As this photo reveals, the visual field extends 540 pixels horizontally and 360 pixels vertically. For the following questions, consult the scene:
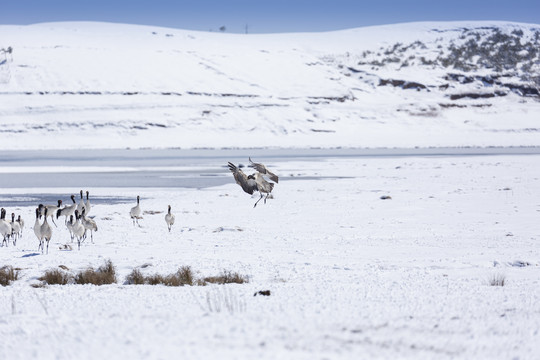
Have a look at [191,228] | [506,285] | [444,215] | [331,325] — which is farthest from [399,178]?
A: [331,325]

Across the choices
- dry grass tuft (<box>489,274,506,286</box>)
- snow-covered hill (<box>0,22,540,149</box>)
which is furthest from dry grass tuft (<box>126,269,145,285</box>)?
snow-covered hill (<box>0,22,540,149</box>)

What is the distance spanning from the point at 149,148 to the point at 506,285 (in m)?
62.0

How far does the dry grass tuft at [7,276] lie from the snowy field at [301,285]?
12cm

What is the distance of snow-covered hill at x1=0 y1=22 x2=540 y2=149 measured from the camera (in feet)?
250

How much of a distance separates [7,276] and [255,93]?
8524cm

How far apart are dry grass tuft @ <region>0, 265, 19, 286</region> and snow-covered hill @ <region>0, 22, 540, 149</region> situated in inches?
2378

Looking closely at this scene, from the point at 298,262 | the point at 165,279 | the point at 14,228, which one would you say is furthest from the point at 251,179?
the point at 14,228

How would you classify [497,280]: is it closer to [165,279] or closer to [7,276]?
[165,279]

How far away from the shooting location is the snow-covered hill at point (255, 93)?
7612cm

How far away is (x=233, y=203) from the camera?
72.5ft

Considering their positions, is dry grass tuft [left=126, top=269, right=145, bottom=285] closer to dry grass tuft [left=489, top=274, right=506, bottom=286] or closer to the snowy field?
the snowy field

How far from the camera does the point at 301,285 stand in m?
8.91

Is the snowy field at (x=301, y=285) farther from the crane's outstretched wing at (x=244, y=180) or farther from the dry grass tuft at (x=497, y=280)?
the crane's outstretched wing at (x=244, y=180)

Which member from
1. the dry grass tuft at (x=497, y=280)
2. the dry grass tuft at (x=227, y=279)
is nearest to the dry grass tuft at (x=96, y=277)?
the dry grass tuft at (x=227, y=279)
